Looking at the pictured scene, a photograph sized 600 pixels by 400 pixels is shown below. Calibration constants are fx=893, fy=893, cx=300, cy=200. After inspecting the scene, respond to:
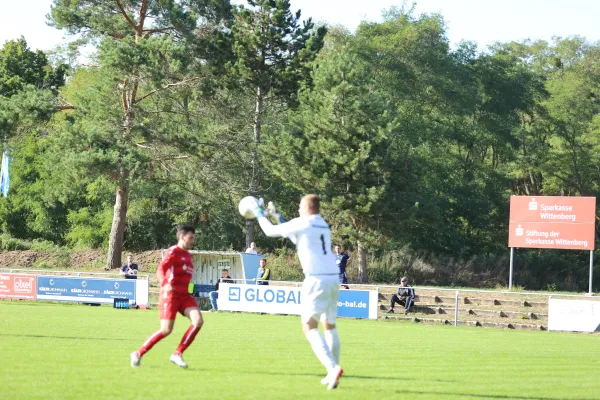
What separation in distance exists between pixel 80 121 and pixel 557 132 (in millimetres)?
33241

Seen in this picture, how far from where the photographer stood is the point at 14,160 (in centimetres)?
6334

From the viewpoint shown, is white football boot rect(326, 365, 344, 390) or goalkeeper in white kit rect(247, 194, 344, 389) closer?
white football boot rect(326, 365, 344, 390)

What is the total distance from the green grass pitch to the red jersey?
3.41ft

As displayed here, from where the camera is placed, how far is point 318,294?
9773 millimetres

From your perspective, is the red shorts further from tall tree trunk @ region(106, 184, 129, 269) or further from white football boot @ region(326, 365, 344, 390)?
tall tree trunk @ region(106, 184, 129, 269)

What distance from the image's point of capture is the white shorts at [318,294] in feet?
32.0

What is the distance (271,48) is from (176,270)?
119ft

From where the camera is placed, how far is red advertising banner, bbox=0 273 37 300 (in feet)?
113

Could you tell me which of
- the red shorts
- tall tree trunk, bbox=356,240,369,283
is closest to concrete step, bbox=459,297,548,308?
tall tree trunk, bbox=356,240,369,283

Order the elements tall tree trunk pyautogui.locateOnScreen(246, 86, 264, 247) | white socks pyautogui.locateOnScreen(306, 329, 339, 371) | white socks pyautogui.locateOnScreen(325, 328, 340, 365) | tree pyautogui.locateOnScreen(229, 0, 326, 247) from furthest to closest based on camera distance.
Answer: tall tree trunk pyautogui.locateOnScreen(246, 86, 264, 247) → tree pyautogui.locateOnScreen(229, 0, 326, 247) → white socks pyautogui.locateOnScreen(325, 328, 340, 365) → white socks pyautogui.locateOnScreen(306, 329, 339, 371)

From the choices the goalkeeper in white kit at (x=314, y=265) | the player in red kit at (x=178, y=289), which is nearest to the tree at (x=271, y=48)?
the player in red kit at (x=178, y=289)

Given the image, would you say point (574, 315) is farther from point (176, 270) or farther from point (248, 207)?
point (248, 207)

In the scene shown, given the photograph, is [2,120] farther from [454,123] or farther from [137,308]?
[454,123]

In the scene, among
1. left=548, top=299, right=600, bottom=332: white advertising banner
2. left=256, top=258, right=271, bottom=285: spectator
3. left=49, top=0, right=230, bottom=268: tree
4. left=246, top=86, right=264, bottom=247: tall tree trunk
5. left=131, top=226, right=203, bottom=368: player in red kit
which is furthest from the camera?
left=246, top=86, right=264, bottom=247: tall tree trunk
